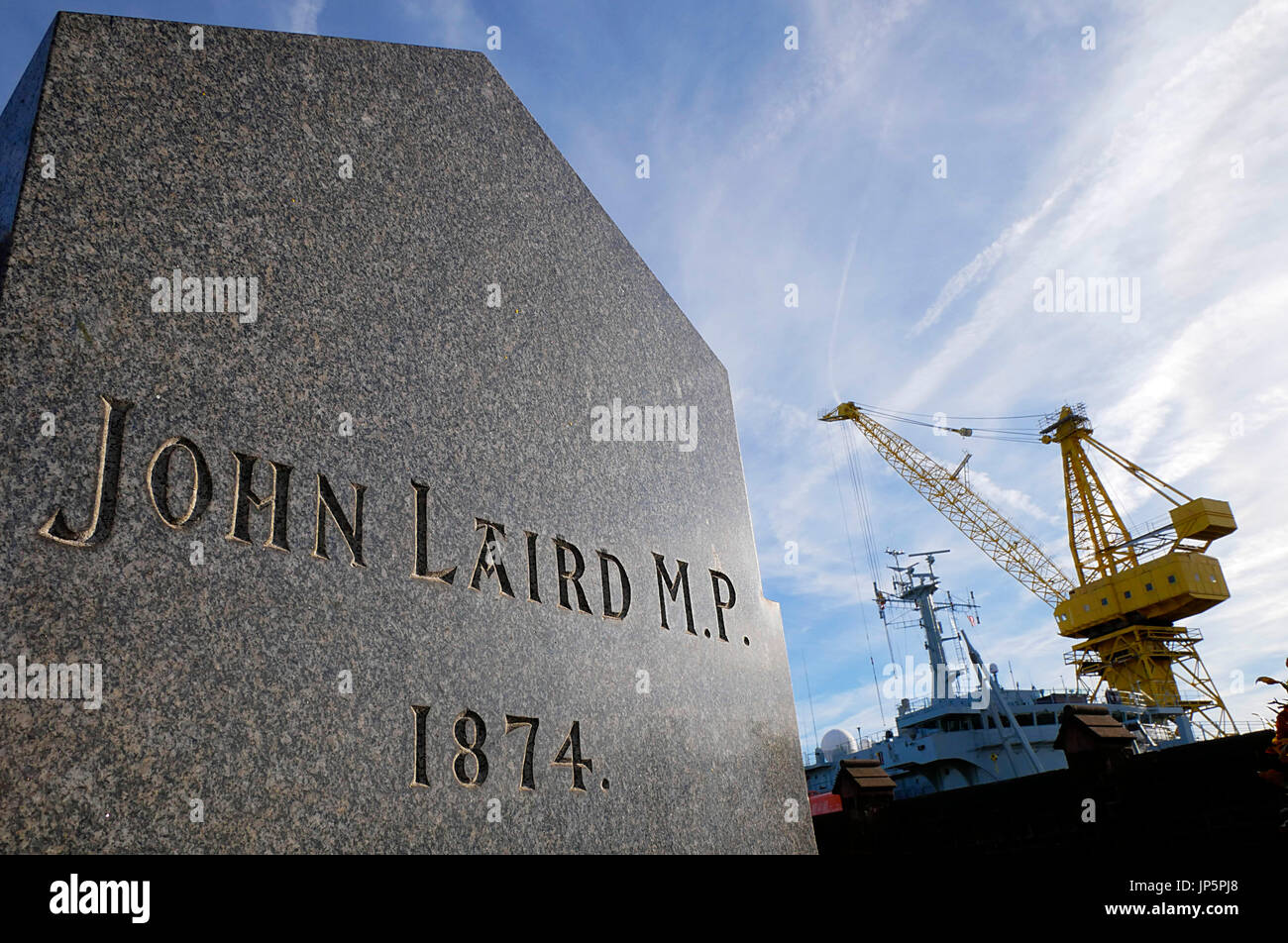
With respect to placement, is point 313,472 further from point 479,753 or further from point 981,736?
point 981,736

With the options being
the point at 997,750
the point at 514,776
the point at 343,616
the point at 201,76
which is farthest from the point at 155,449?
the point at 997,750

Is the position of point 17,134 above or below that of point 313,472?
above

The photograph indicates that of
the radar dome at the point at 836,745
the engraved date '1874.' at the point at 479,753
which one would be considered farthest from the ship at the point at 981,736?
the engraved date '1874.' at the point at 479,753

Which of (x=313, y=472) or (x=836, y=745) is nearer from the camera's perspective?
(x=313, y=472)

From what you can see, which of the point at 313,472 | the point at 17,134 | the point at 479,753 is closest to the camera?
the point at 17,134

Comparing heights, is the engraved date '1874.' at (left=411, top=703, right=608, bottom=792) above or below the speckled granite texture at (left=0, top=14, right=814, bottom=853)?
below

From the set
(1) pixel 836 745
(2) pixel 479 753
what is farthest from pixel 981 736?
(2) pixel 479 753

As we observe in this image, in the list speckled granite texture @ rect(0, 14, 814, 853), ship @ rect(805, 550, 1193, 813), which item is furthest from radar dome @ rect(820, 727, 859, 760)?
speckled granite texture @ rect(0, 14, 814, 853)

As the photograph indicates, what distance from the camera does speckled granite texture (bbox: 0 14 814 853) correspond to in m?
1.59

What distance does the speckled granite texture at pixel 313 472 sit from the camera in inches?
62.8

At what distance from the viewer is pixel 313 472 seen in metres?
2.07

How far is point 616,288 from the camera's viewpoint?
13.6 ft

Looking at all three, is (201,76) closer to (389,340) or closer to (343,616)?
(389,340)

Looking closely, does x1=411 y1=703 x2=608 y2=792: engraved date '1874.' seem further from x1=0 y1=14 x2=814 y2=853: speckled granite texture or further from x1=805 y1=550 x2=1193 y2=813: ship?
x1=805 y1=550 x2=1193 y2=813: ship
